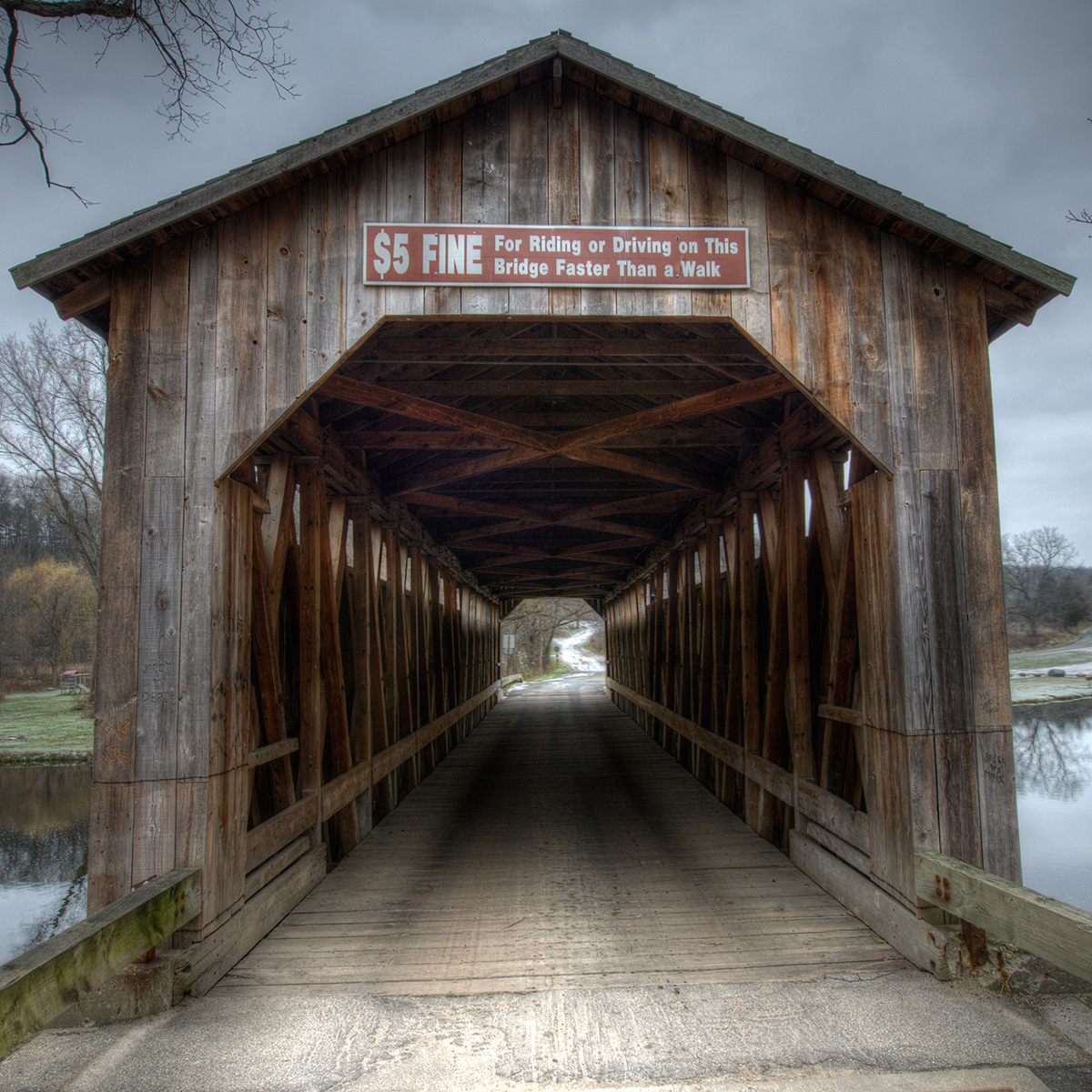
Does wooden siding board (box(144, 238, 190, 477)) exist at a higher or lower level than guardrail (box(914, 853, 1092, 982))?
higher

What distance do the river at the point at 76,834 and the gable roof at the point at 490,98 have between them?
6952mm

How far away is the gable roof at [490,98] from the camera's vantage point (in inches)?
148

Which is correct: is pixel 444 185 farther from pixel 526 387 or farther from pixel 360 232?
pixel 526 387

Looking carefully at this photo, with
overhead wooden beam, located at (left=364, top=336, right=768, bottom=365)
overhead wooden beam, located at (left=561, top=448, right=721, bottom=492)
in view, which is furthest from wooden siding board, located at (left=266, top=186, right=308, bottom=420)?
overhead wooden beam, located at (left=561, top=448, right=721, bottom=492)

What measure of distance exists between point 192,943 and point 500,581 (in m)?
15.4

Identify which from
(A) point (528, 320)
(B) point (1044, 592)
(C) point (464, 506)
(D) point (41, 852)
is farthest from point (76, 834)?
(B) point (1044, 592)

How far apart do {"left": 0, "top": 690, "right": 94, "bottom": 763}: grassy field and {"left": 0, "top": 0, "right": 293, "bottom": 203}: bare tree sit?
15.2 meters

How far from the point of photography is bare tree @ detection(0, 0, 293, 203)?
3646 mm

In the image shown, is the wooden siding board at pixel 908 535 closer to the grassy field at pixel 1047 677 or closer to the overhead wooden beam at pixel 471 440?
the overhead wooden beam at pixel 471 440

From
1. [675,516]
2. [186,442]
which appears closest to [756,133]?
[186,442]

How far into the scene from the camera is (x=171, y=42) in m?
4.03

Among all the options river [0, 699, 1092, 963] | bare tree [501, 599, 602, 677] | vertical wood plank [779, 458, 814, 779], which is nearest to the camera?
vertical wood plank [779, 458, 814, 779]

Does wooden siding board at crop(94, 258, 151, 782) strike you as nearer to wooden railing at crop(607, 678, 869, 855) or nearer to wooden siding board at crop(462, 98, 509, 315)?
wooden siding board at crop(462, 98, 509, 315)

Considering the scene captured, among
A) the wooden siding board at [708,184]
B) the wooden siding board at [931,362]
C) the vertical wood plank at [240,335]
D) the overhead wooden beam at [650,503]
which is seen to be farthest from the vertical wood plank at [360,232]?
the overhead wooden beam at [650,503]
